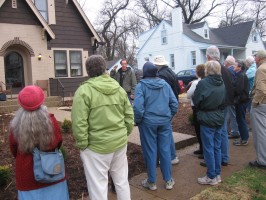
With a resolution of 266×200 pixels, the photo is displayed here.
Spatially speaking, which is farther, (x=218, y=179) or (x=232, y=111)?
(x=232, y=111)

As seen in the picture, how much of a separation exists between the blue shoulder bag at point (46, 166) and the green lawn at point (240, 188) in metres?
2.08

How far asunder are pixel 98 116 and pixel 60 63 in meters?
13.9

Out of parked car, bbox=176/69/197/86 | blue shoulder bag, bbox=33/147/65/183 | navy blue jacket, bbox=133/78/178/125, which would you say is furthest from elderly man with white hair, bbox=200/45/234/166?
parked car, bbox=176/69/197/86

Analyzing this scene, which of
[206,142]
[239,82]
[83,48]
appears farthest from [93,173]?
[83,48]

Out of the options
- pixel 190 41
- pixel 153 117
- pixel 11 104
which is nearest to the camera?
pixel 153 117

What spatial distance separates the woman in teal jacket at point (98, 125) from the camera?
319cm

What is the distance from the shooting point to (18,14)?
47.3 ft

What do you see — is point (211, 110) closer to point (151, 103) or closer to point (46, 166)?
point (151, 103)

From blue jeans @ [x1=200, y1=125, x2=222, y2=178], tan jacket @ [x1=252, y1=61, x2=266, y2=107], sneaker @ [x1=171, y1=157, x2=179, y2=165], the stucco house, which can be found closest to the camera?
blue jeans @ [x1=200, y1=125, x2=222, y2=178]

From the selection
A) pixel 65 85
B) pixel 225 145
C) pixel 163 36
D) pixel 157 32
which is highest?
pixel 157 32

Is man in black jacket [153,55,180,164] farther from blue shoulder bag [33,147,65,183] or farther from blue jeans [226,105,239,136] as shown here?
blue shoulder bag [33,147,65,183]

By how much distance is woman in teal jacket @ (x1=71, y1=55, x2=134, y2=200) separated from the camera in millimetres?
3186

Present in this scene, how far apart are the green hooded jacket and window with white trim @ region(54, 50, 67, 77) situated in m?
13.5

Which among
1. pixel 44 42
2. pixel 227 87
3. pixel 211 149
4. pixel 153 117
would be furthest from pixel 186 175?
pixel 44 42
